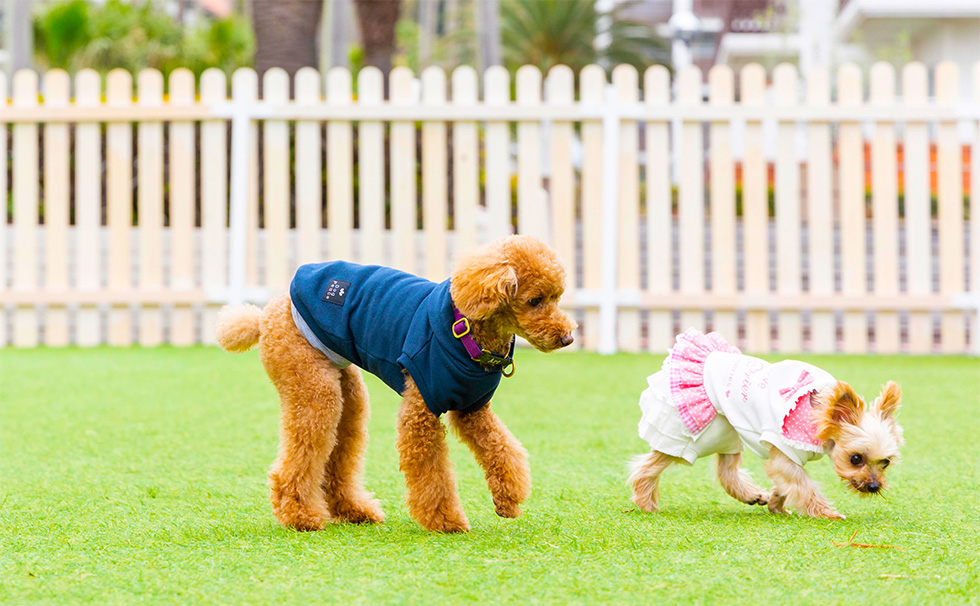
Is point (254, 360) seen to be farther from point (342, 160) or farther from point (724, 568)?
point (724, 568)

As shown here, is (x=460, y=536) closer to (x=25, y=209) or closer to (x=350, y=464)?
(x=350, y=464)

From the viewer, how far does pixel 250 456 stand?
407 centimetres

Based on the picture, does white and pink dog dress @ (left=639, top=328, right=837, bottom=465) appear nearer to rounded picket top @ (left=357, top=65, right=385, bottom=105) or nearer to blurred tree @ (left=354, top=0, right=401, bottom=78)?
rounded picket top @ (left=357, top=65, right=385, bottom=105)

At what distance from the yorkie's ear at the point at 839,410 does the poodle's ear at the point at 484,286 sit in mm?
1044

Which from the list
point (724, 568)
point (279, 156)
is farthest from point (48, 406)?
point (724, 568)

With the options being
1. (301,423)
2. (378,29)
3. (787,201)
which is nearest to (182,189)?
(787,201)

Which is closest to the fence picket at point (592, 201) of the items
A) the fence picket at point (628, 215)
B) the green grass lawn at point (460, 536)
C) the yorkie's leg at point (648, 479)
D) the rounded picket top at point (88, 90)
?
the fence picket at point (628, 215)

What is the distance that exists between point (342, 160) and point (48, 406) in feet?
10.9

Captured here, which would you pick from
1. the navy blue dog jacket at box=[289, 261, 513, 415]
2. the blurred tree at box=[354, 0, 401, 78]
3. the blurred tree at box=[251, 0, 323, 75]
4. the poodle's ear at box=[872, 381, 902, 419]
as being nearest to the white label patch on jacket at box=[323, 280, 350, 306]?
the navy blue dog jacket at box=[289, 261, 513, 415]

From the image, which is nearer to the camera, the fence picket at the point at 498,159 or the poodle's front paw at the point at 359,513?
the poodle's front paw at the point at 359,513

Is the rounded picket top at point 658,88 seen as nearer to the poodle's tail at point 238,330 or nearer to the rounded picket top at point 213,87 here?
the rounded picket top at point 213,87

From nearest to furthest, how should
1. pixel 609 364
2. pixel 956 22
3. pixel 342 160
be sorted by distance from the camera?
pixel 609 364, pixel 342 160, pixel 956 22

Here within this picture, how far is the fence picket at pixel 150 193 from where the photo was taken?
7.96 meters

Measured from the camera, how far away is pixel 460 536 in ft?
9.17
